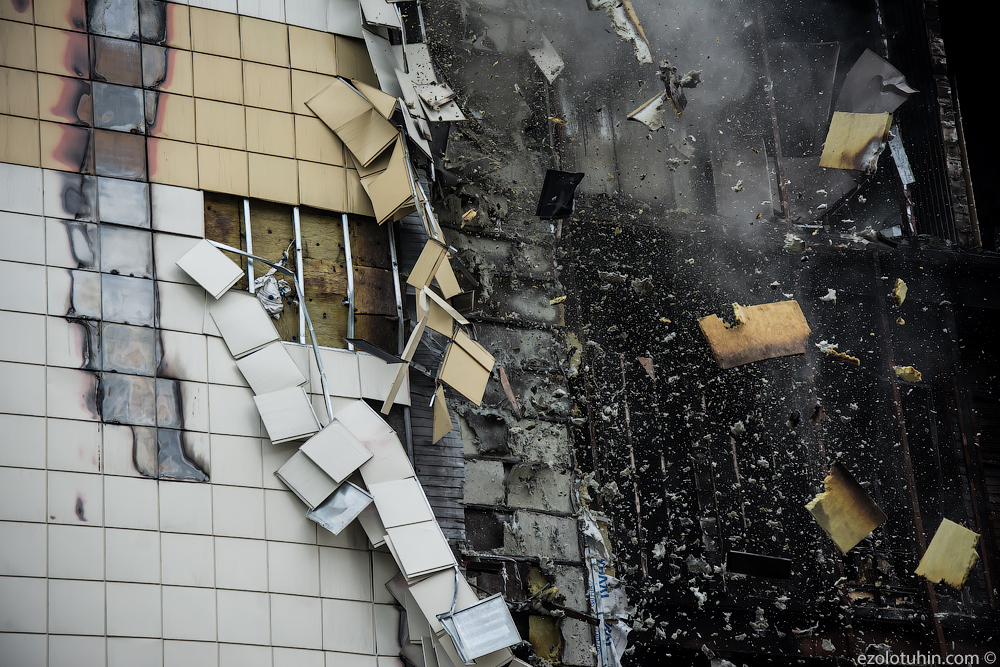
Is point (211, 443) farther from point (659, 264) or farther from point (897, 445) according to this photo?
point (897, 445)

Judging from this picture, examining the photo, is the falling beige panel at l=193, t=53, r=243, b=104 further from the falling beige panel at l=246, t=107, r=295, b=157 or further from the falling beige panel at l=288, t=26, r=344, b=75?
the falling beige panel at l=288, t=26, r=344, b=75

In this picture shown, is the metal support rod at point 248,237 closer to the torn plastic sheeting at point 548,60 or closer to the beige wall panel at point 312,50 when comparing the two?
the beige wall panel at point 312,50

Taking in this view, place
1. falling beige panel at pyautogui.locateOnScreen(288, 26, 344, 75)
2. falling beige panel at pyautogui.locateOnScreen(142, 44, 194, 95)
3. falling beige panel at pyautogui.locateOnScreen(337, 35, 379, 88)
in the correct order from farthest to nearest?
falling beige panel at pyautogui.locateOnScreen(337, 35, 379, 88), falling beige panel at pyautogui.locateOnScreen(288, 26, 344, 75), falling beige panel at pyautogui.locateOnScreen(142, 44, 194, 95)

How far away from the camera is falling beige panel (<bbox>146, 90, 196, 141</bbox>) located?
3568 mm

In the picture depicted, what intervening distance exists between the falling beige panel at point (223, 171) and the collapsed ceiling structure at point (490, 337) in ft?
0.05

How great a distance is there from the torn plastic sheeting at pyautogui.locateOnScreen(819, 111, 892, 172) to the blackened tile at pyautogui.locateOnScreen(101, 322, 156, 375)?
16.3 feet

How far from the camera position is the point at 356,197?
393 centimetres

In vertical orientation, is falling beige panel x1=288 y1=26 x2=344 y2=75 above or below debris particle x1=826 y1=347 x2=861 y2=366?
above

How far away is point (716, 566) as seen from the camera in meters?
4.76

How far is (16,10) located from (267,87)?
43.8 inches

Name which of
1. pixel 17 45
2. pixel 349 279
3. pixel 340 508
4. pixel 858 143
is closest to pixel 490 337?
pixel 349 279

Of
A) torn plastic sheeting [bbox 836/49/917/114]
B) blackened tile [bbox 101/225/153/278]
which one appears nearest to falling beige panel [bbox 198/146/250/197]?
blackened tile [bbox 101/225/153/278]

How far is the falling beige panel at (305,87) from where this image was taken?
3.88 m

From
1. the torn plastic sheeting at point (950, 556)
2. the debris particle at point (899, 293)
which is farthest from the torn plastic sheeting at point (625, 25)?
the torn plastic sheeting at point (950, 556)
